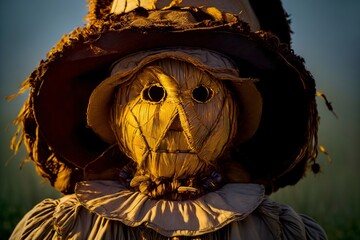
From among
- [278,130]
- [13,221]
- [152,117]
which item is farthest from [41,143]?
[13,221]

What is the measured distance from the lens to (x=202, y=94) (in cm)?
231

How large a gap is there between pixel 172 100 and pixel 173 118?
0.19ft

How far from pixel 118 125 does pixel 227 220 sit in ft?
1.66

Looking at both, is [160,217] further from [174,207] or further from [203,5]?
[203,5]

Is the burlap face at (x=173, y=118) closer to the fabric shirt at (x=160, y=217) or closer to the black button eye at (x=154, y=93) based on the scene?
the black button eye at (x=154, y=93)

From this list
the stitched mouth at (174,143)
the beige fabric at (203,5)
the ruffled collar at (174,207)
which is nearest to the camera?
the ruffled collar at (174,207)

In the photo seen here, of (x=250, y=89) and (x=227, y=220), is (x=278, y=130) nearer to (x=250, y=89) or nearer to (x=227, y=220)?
(x=250, y=89)

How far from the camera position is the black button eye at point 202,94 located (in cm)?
229

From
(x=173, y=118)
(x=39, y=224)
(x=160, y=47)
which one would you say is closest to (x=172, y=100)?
(x=173, y=118)

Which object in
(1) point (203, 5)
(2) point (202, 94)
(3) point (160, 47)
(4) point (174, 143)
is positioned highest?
(1) point (203, 5)

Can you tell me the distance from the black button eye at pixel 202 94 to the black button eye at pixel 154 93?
0.11 metres

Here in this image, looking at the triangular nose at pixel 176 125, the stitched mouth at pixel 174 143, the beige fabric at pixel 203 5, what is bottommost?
the stitched mouth at pixel 174 143

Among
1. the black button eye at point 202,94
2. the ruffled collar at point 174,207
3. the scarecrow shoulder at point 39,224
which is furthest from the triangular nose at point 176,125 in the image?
the scarecrow shoulder at point 39,224

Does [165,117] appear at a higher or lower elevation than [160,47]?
lower
